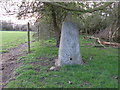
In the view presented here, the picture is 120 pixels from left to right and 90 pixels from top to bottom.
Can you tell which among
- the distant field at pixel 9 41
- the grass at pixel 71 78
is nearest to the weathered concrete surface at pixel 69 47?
the grass at pixel 71 78

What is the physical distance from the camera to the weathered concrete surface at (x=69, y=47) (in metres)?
5.54

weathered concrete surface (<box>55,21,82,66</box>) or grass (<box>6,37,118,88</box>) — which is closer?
grass (<box>6,37,118,88</box>)

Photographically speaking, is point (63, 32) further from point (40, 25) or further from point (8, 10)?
point (40, 25)

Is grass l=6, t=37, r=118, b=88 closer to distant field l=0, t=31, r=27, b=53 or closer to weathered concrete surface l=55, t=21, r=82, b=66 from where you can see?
weathered concrete surface l=55, t=21, r=82, b=66

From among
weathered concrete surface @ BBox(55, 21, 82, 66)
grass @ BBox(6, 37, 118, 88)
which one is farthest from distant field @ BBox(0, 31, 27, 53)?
grass @ BBox(6, 37, 118, 88)

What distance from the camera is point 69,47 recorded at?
5.54 meters

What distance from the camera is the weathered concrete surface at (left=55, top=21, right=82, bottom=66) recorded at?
18.2 feet

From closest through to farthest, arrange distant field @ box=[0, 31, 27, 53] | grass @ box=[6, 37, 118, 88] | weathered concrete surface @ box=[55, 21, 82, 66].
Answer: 1. grass @ box=[6, 37, 118, 88]
2. weathered concrete surface @ box=[55, 21, 82, 66]
3. distant field @ box=[0, 31, 27, 53]

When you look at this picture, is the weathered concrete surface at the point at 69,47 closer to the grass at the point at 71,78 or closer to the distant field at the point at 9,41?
the grass at the point at 71,78

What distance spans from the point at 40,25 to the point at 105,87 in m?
9.73

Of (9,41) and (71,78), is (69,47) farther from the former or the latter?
(9,41)

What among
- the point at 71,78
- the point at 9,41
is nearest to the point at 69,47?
the point at 71,78

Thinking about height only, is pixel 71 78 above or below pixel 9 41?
below

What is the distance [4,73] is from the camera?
5.51 meters
